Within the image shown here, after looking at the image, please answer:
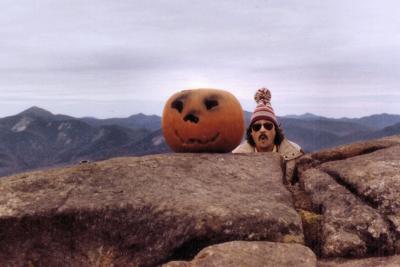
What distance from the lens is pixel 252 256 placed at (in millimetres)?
5246

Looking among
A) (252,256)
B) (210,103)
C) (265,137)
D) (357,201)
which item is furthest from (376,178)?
(265,137)

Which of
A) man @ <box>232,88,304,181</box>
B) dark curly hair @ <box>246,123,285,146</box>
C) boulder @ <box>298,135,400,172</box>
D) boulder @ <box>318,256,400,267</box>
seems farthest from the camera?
dark curly hair @ <box>246,123,285,146</box>

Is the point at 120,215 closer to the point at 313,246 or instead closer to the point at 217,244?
the point at 217,244

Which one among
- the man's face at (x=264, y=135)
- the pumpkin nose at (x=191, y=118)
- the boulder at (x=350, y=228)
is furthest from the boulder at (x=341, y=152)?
the man's face at (x=264, y=135)

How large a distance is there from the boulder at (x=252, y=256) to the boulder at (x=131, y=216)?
0.29m

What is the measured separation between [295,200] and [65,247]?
355 centimetres

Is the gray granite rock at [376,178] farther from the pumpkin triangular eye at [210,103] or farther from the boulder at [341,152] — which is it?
the pumpkin triangular eye at [210,103]

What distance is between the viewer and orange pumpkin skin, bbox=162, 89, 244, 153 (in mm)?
8453

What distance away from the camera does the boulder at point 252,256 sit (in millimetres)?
5121

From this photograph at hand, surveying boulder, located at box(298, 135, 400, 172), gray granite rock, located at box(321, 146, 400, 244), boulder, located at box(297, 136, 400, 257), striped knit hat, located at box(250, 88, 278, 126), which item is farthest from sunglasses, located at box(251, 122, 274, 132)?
gray granite rock, located at box(321, 146, 400, 244)

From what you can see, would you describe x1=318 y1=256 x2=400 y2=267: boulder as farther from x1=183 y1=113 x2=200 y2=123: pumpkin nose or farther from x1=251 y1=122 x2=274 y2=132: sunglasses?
x1=251 y1=122 x2=274 y2=132: sunglasses

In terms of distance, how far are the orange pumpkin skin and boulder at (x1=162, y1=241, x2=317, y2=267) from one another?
10.6 ft

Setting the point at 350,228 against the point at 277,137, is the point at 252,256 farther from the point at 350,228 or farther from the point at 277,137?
the point at 277,137

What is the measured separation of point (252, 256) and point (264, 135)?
613 cm
